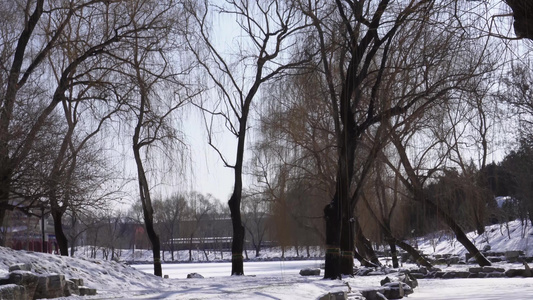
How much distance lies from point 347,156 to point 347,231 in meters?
2.71

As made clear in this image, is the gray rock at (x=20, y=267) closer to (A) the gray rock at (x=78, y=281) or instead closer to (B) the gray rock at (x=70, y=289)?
(B) the gray rock at (x=70, y=289)

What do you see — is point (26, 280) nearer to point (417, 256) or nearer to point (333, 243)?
point (333, 243)

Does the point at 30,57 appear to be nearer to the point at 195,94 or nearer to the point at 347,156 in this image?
the point at 195,94

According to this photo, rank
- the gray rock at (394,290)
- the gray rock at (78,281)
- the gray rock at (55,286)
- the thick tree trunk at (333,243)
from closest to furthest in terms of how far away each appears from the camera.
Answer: the gray rock at (55,286)
the gray rock at (78,281)
the gray rock at (394,290)
the thick tree trunk at (333,243)

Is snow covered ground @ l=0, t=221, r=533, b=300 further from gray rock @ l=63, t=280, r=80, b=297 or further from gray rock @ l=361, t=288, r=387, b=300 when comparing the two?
gray rock @ l=361, t=288, r=387, b=300

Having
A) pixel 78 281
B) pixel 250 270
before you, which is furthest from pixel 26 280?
pixel 250 270

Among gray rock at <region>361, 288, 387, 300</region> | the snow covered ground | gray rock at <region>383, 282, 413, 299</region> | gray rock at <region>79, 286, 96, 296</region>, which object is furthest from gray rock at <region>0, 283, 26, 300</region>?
gray rock at <region>383, 282, 413, 299</region>

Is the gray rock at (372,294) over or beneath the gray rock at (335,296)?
beneath

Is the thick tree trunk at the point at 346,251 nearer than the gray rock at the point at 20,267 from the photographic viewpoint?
No

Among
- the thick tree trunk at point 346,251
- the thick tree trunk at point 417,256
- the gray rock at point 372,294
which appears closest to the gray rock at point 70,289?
the gray rock at point 372,294

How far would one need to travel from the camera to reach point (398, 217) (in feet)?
82.8

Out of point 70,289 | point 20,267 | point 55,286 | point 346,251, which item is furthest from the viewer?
point 346,251

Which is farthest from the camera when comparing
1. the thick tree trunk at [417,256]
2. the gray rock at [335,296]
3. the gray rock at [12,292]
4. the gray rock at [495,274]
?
the thick tree trunk at [417,256]

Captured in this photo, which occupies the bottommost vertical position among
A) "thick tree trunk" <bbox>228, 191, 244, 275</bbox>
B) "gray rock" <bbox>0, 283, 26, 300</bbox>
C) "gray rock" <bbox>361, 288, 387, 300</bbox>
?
"gray rock" <bbox>361, 288, 387, 300</bbox>
